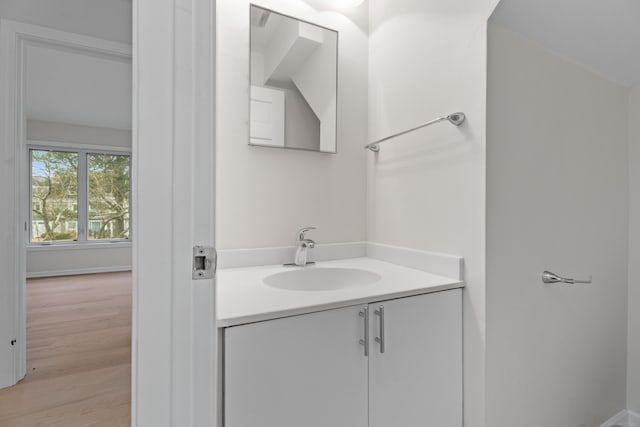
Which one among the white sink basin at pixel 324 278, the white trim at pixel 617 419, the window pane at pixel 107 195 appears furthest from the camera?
the window pane at pixel 107 195

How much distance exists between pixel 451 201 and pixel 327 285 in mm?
631

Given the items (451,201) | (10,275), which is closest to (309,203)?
(451,201)

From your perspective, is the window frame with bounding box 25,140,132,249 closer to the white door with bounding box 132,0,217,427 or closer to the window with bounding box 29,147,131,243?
the window with bounding box 29,147,131,243

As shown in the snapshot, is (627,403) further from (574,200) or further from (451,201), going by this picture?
(451,201)

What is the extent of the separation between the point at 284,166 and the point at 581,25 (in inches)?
50.0

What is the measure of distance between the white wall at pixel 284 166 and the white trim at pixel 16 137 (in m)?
0.98

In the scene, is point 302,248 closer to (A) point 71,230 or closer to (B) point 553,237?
(B) point 553,237

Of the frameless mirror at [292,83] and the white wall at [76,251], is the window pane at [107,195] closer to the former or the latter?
the white wall at [76,251]

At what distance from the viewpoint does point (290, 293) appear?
1.03 metres

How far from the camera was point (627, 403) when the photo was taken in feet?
5.18

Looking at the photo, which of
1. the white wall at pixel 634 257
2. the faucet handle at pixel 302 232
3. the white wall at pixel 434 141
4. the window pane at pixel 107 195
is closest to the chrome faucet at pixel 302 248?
the faucet handle at pixel 302 232

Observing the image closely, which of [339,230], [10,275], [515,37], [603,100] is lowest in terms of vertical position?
[10,275]

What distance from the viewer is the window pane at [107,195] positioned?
469 cm

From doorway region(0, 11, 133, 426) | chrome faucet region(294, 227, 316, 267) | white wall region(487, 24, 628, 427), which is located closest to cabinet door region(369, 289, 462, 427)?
white wall region(487, 24, 628, 427)
